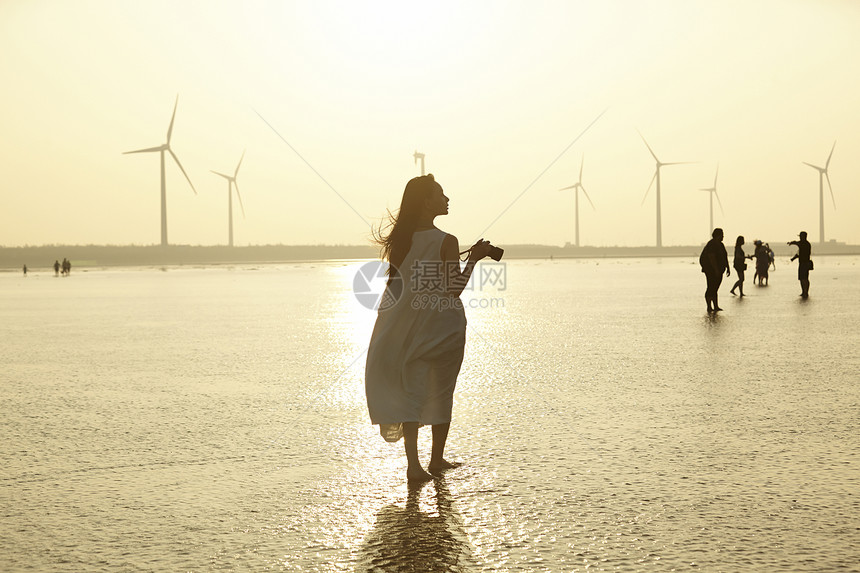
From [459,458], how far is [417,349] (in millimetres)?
962

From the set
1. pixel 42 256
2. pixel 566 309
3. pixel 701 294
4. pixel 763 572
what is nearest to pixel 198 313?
pixel 566 309

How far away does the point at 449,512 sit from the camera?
5.00 meters

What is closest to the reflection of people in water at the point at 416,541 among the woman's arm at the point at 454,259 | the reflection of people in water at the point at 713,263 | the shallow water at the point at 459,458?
the shallow water at the point at 459,458

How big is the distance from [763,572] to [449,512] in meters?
1.63

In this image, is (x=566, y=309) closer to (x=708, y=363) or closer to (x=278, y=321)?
(x=278, y=321)

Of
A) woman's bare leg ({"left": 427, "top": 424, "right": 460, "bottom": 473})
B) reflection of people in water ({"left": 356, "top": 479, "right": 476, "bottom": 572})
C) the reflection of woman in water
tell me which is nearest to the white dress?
the reflection of woman in water

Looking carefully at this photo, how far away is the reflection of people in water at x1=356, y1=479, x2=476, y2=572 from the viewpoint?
414 cm

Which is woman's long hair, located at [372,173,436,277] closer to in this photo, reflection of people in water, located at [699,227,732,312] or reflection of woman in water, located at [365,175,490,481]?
reflection of woman in water, located at [365,175,490,481]

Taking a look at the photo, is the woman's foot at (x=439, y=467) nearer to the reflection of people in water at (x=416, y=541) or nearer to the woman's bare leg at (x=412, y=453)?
the woman's bare leg at (x=412, y=453)

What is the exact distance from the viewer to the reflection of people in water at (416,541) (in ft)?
13.6

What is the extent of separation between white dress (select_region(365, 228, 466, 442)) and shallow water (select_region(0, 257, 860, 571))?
0.43 m

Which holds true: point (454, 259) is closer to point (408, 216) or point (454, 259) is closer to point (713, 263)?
point (408, 216)

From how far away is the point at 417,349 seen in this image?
5.77m

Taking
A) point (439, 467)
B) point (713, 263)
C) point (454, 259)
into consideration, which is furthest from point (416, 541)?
point (713, 263)
